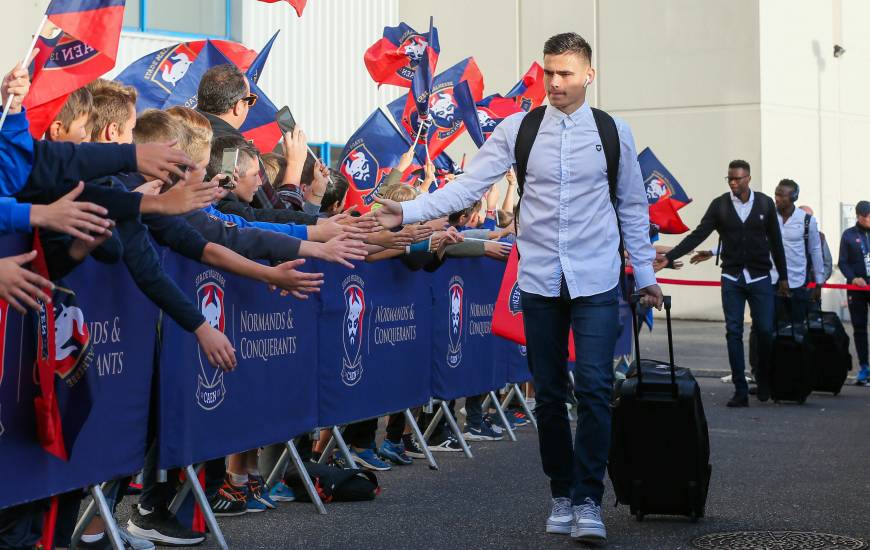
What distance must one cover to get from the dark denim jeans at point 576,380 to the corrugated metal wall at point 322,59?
58.2 feet

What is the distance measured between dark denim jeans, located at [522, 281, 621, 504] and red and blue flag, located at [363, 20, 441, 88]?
6435 millimetres

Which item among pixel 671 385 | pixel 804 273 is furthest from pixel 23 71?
pixel 804 273

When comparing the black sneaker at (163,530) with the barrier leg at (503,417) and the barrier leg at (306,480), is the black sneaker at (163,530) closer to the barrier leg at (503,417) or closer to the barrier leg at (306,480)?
the barrier leg at (306,480)

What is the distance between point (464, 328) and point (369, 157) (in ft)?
8.12

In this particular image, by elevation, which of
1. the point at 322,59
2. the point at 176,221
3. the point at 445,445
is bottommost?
the point at 445,445

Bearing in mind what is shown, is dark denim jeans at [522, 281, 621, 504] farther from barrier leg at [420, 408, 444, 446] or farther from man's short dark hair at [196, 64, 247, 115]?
barrier leg at [420, 408, 444, 446]

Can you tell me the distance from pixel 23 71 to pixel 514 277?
3627 millimetres

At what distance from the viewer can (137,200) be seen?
478 centimetres

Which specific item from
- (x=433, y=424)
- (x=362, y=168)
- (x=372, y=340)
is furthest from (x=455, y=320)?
(x=362, y=168)

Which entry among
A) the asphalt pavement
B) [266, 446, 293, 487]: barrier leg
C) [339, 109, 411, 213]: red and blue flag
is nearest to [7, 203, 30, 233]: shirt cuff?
the asphalt pavement

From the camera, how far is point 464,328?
9.62 meters

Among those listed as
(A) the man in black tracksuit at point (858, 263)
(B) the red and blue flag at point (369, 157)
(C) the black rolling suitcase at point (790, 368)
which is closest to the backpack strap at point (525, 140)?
(B) the red and blue flag at point (369, 157)

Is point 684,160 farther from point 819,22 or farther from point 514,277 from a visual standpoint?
point 514,277

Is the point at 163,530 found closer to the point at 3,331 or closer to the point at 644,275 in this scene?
the point at 3,331
